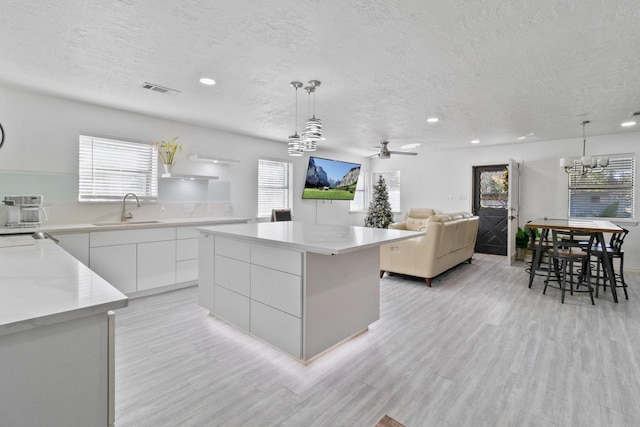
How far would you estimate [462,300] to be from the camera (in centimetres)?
378

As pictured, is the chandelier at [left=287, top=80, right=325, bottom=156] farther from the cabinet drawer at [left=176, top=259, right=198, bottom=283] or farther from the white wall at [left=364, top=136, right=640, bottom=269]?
the white wall at [left=364, top=136, right=640, bottom=269]

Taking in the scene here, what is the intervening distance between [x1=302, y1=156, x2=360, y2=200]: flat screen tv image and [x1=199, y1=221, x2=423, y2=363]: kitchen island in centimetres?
399

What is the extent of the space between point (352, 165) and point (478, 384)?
6.00 metres

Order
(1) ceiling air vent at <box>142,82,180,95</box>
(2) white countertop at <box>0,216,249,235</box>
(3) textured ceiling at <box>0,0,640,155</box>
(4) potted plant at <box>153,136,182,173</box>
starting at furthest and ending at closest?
(4) potted plant at <box>153,136,182,173</box>
(1) ceiling air vent at <box>142,82,180,95</box>
(2) white countertop at <box>0,216,249,235</box>
(3) textured ceiling at <box>0,0,640,155</box>

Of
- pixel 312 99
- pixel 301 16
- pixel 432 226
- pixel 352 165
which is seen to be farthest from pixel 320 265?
pixel 352 165

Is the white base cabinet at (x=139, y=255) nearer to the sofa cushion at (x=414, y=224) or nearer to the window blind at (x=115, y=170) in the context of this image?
the window blind at (x=115, y=170)

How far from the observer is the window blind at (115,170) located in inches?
154

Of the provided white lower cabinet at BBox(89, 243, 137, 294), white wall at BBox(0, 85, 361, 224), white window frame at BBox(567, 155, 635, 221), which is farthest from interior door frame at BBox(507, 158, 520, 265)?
white lower cabinet at BBox(89, 243, 137, 294)

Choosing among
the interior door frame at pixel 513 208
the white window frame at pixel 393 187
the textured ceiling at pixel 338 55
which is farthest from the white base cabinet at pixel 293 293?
the white window frame at pixel 393 187

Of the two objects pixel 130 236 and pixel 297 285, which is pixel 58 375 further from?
pixel 130 236

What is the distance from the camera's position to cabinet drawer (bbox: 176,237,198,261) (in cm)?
416

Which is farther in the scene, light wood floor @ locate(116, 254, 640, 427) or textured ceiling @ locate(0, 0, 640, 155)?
textured ceiling @ locate(0, 0, 640, 155)

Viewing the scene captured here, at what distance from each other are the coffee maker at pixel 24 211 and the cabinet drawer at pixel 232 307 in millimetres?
1984

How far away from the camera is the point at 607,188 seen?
5703 mm
